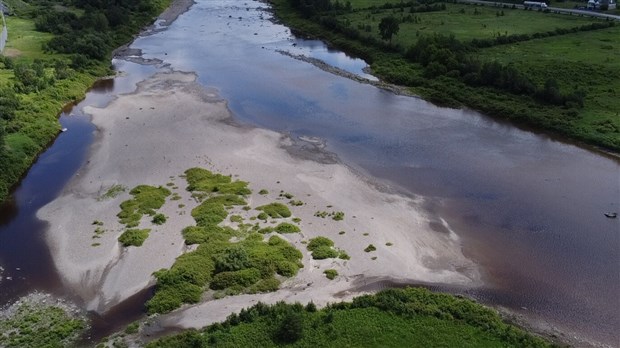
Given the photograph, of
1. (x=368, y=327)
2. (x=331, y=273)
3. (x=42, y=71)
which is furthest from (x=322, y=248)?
(x=42, y=71)

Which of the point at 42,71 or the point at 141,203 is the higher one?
the point at 42,71

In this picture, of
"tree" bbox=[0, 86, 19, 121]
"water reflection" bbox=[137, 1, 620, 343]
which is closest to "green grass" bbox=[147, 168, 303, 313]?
"water reflection" bbox=[137, 1, 620, 343]

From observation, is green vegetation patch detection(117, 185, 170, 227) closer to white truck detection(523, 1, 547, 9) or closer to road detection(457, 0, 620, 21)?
road detection(457, 0, 620, 21)

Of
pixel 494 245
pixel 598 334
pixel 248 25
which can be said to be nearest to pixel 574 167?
pixel 494 245

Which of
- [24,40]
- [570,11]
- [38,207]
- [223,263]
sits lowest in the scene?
[38,207]

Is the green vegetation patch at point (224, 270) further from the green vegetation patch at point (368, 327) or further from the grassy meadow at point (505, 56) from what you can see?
the grassy meadow at point (505, 56)

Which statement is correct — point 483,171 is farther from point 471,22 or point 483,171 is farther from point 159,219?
point 471,22

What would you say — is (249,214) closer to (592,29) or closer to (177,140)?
(177,140)
